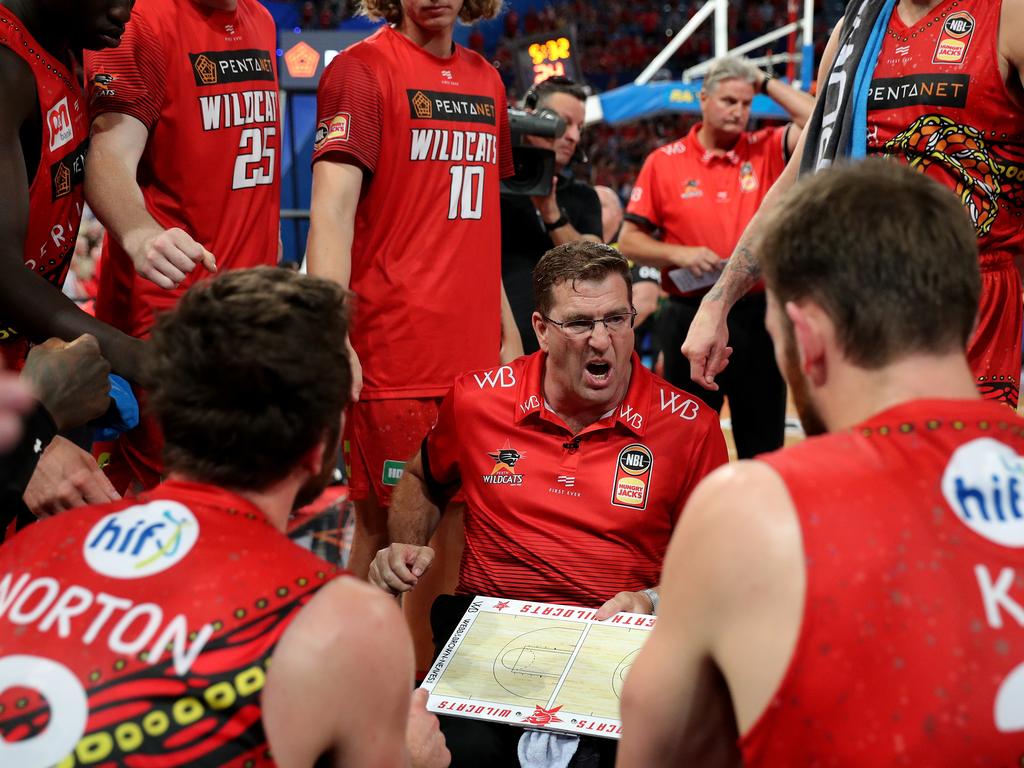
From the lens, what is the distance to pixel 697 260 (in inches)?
175

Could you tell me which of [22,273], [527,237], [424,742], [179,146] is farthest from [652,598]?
[527,237]

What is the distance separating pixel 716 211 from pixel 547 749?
3095mm

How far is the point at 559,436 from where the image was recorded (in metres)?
2.74

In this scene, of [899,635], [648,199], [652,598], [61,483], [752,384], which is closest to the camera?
[899,635]

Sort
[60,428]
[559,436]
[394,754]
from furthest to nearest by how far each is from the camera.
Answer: [559,436]
[60,428]
[394,754]

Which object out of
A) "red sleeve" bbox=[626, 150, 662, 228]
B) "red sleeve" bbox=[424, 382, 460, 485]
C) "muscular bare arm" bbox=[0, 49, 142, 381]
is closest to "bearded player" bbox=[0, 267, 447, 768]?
"muscular bare arm" bbox=[0, 49, 142, 381]

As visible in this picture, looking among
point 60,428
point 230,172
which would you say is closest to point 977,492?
point 60,428

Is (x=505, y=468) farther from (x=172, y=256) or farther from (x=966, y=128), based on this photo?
(x=966, y=128)

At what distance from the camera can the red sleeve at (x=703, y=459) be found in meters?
2.68

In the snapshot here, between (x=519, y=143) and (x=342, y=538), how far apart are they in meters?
2.05

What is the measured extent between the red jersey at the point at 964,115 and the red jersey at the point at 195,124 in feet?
5.08

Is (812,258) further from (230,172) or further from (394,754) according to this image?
(230,172)

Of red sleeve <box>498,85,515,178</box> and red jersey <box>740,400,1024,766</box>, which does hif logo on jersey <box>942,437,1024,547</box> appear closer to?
red jersey <box>740,400,1024,766</box>

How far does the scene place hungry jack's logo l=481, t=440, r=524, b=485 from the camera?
271 cm
